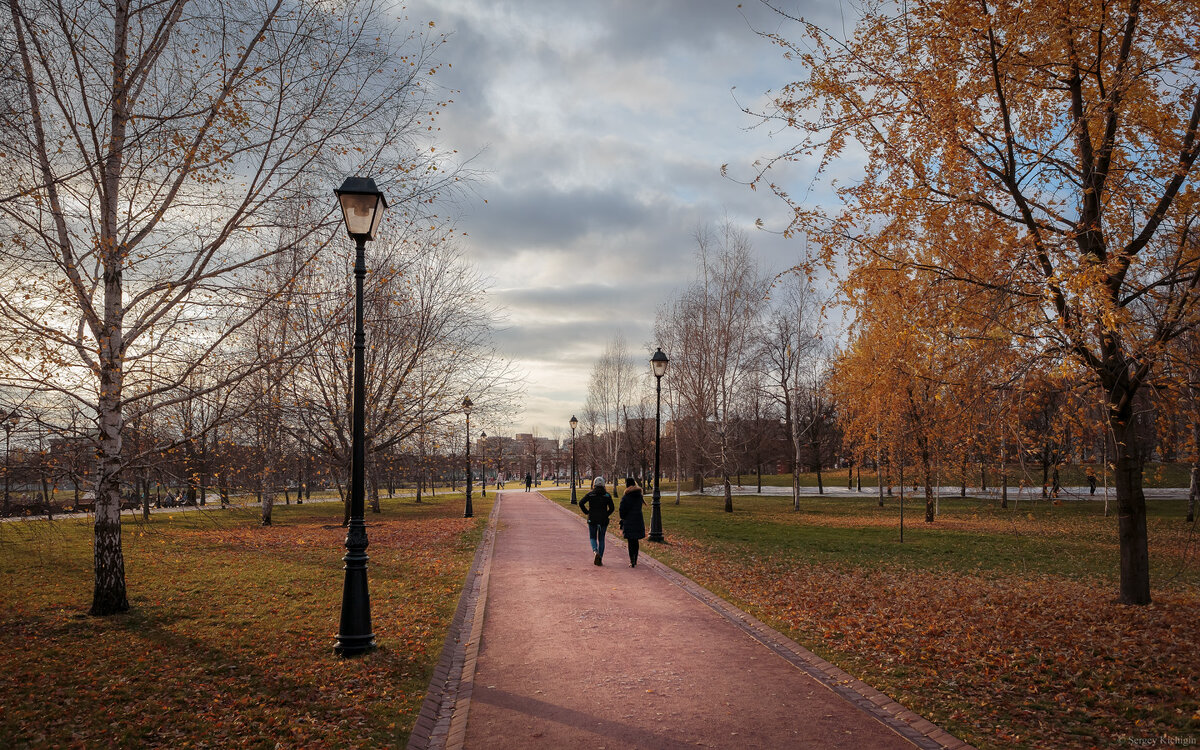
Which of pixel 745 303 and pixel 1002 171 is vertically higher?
pixel 745 303

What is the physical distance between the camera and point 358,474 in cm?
709

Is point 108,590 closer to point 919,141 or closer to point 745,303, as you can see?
point 919,141

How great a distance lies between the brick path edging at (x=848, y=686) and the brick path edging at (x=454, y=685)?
3.24 meters

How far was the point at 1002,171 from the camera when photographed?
8258 millimetres

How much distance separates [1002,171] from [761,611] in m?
6.55

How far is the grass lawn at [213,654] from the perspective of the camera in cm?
505

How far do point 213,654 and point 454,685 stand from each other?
2996 mm

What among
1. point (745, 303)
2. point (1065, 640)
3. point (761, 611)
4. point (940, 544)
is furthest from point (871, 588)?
point (745, 303)

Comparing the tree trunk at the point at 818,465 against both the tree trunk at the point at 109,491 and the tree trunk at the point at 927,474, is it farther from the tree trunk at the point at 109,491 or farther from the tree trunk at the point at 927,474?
the tree trunk at the point at 109,491

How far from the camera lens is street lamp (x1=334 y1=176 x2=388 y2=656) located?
6.86m

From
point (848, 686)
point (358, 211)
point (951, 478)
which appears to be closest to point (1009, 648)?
point (848, 686)

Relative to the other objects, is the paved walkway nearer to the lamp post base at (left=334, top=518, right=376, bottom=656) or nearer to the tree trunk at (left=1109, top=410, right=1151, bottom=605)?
the lamp post base at (left=334, top=518, right=376, bottom=656)

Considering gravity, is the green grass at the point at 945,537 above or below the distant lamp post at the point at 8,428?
below

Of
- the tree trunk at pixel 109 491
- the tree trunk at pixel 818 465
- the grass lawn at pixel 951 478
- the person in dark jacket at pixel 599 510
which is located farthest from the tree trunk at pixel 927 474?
the tree trunk at pixel 109 491
